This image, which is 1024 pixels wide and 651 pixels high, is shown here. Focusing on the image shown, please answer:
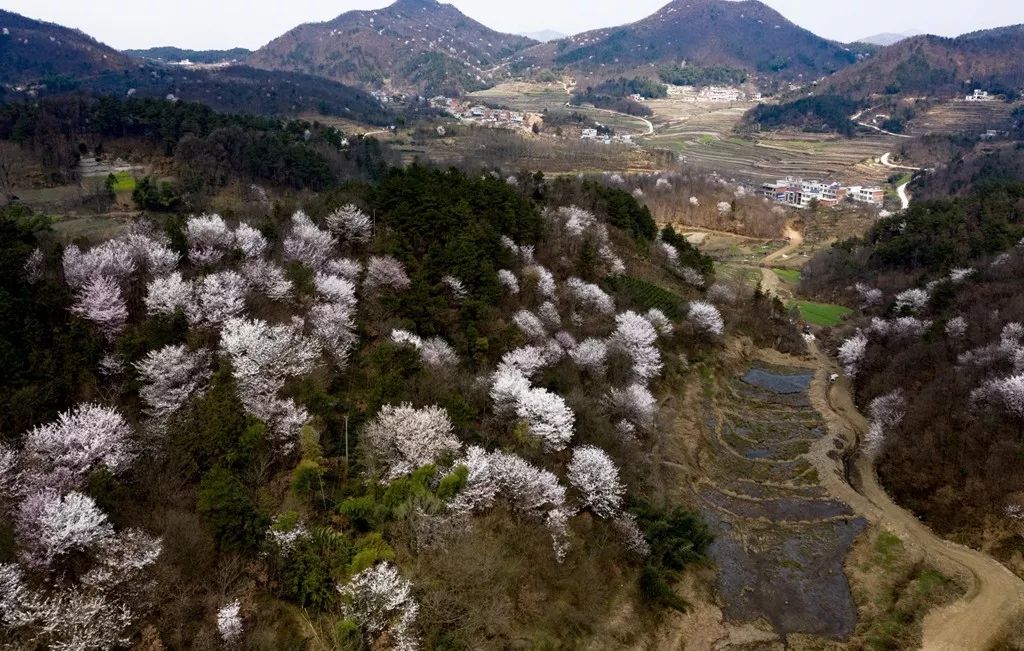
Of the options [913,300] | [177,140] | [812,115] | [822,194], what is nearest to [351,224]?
[177,140]

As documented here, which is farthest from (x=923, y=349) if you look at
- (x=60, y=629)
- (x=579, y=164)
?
(x=579, y=164)

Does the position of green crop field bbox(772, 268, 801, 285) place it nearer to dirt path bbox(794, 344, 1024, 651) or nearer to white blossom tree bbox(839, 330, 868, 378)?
white blossom tree bbox(839, 330, 868, 378)

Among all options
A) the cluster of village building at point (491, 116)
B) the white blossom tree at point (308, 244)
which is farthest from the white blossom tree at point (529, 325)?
the cluster of village building at point (491, 116)

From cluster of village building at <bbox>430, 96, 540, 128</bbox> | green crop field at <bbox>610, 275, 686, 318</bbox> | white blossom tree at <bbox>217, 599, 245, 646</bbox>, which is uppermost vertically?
cluster of village building at <bbox>430, 96, 540, 128</bbox>

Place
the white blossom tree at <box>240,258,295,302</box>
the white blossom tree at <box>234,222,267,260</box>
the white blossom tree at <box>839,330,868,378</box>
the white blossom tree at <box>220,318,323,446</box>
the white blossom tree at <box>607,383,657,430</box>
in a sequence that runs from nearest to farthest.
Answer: the white blossom tree at <box>220,318,323,446</box> → the white blossom tree at <box>240,258,295,302</box> → the white blossom tree at <box>234,222,267,260</box> → the white blossom tree at <box>607,383,657,430</box> → the white blossom tree at <box>839,330,868,378</box>

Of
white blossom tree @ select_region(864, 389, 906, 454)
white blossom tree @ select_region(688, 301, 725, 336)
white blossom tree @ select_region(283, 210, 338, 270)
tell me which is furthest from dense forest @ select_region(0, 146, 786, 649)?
white blossom tree @ select_region(864, 389, 906, 454)
